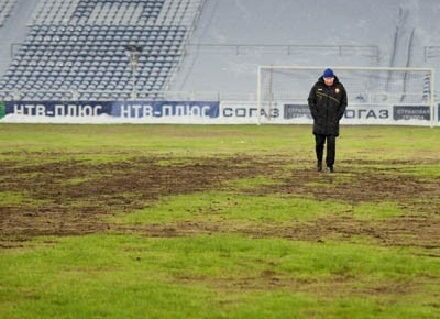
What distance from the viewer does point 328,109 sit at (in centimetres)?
2350

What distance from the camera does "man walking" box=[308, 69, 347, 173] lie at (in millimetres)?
23422

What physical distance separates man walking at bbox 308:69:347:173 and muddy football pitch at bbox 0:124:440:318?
0.61 meters

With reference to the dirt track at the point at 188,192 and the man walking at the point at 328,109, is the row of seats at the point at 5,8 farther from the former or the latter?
the man walking at the point at 328,109

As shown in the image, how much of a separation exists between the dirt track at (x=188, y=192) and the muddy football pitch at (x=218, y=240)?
3 centimetres

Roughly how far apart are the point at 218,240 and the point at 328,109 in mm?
11570

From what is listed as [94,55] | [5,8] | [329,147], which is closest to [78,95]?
[94,55]

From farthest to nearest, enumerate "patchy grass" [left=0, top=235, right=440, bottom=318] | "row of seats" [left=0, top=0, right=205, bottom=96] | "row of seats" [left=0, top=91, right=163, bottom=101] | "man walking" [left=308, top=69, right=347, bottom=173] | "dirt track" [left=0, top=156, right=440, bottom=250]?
"row of seats" [left=0, top=0, right=205, bottom=96], "row of seats" [left=0, top=91, right=163, bottom=101], "man walking" [left=308, top=69, right=347, bottom=173], "dirt track" [left=0, top=156, right=440, bottom=250], "patchy grass" [left=0, top=235, right=440, bottom=318]

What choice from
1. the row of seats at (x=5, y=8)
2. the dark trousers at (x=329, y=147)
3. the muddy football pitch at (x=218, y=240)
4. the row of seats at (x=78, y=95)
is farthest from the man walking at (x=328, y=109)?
the row of seats at (x=5, y=8)

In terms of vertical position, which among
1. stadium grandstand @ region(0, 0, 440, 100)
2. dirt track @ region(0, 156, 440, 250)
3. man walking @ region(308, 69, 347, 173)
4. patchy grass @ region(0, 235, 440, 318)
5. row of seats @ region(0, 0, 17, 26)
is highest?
row of seats @ region(0, 0, 17, 26)

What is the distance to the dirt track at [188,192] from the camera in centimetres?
1330

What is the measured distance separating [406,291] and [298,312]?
1.26 meters

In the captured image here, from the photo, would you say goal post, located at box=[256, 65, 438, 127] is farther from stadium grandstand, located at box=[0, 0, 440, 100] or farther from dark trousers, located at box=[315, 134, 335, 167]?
dark trousers, located at box=[315, 134, 335, 167]

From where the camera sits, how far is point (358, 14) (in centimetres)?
7406

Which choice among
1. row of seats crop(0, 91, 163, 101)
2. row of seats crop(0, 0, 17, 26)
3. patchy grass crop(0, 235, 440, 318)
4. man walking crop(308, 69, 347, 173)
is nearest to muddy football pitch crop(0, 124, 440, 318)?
patchy grass crop(0, 235, 440, 318)
